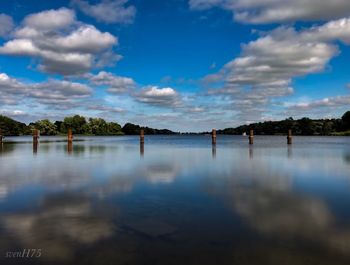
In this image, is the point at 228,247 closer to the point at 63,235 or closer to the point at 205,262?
the point at 205,262

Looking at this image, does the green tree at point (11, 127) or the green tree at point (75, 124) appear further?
the green tree at point (75, 124)

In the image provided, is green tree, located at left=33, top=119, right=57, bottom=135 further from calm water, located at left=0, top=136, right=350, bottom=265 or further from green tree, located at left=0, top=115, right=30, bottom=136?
calm water, located at left=0, top=136, right=350, bottom=265

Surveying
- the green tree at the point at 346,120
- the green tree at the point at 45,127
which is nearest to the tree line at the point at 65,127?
the green tree at the point at 45,127

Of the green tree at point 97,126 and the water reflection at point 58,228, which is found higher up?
the green tree at point 97,126

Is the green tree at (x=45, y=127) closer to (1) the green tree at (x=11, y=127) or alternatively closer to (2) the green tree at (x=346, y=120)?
(1) the green tree at (x=11, y=127)

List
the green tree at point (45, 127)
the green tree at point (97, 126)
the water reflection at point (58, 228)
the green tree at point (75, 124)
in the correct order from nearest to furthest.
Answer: the water reflection at point (58, 228)
the green tree at point (45, 127)
the green tree at point (75, 124)
the green tree at point (97, 126)

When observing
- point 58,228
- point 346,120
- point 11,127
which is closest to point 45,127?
point 11,127

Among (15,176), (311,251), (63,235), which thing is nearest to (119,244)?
(63,235)

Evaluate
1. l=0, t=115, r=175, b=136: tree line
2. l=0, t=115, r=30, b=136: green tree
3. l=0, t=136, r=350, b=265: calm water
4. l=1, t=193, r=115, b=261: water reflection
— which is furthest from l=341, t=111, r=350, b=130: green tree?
l=1, t=193, r=115, b=261: water reflection

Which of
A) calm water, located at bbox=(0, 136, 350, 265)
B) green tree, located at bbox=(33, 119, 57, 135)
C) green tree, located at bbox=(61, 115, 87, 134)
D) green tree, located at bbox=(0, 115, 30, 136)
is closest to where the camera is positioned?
calm water, located at bbox=(0, 136, 350, 265)

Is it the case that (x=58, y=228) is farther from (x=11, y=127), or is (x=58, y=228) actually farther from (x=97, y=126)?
(x=97, y=126)

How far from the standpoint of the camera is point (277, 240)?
6.86 m

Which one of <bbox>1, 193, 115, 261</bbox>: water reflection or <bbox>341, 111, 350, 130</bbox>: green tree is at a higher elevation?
<bbox>341, 111, 350, 130</bbox>: green tree

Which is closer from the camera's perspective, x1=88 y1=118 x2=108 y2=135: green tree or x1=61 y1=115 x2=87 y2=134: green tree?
x1=61 y1=115 x2=87 y2=134: green tree
